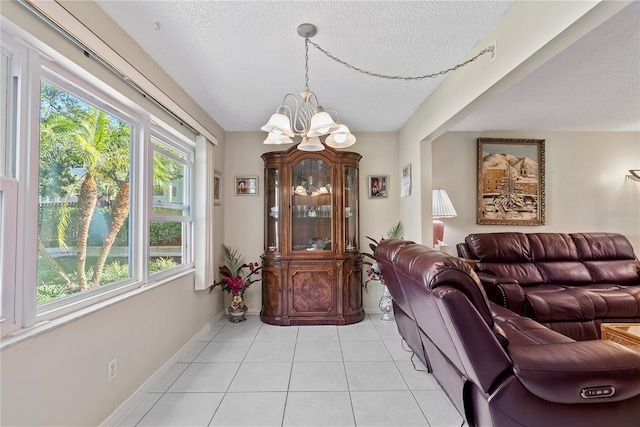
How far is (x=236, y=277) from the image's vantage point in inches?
144

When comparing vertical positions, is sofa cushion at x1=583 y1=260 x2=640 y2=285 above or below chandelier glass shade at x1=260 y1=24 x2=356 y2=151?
below

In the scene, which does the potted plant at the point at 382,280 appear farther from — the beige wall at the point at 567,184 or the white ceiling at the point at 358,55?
the white ceiling at the point at 358,55

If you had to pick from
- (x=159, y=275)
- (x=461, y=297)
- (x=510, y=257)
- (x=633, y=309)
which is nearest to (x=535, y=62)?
(x=461, y=297)

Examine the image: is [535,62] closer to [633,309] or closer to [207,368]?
[633,309]

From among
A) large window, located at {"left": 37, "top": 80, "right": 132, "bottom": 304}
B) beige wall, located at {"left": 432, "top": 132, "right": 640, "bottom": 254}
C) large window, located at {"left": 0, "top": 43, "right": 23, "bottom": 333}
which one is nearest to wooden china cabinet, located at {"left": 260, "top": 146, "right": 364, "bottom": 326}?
beige wall, located at {"left": 432, "top": 132, "right": 640, "bottom": 254}

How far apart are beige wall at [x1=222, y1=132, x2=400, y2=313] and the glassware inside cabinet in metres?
0.24

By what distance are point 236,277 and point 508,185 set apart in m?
3.69

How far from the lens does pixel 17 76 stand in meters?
1.32

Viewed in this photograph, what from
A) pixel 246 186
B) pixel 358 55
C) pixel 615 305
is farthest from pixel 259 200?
pixel 615 305

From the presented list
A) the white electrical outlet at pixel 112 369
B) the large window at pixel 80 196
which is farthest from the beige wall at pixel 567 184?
the white electrical outlet at pixel 112 369

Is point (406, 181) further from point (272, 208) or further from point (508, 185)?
point (272, 208)

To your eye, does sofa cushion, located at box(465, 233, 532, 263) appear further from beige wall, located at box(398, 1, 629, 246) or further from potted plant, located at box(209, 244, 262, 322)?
potted plant, located at box(209, 244, 262, 322)

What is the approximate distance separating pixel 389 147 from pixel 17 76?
3.60m

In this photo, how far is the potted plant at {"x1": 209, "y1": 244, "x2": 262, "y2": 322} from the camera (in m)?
3.63
